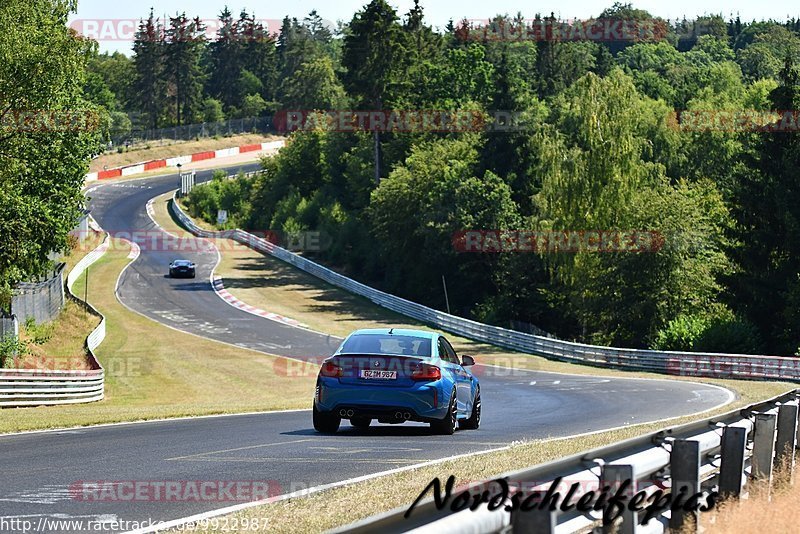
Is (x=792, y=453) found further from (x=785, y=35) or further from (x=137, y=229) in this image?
(x=785, y=35)

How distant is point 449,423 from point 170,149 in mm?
134666

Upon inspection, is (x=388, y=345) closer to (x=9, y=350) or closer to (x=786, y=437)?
(x=786, y=437)

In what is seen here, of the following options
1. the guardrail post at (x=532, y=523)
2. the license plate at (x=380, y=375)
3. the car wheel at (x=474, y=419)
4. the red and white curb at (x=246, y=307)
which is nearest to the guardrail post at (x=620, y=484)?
the guardrail post at (x=532, y=523)

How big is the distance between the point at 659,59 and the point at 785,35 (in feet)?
67.7

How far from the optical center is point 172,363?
4481 cm

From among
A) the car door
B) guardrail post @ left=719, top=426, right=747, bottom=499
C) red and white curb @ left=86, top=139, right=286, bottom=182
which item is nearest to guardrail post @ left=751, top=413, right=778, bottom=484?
guardrail post @ left=719, top=426, right=747, bottom=499

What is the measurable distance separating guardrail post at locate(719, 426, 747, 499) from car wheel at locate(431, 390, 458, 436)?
7.30 metres

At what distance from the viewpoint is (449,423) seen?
15750 mm

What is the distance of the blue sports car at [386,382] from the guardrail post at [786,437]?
223 inches

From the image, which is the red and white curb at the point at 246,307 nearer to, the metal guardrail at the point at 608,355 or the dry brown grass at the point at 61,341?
the metal guardrail at the point at 608,355

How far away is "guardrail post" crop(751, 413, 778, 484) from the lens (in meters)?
9.29

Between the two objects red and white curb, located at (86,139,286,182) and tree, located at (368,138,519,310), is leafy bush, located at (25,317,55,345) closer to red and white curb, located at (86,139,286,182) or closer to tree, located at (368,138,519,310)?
tree, located at (368,138,519,310)

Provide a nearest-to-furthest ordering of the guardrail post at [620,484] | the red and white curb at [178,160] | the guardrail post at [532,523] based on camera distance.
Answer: the guardrail post at [532,523]
the guardrail post at [620,484]
the red and white curb at [178,160]

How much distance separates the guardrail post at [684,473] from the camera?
7477mm
